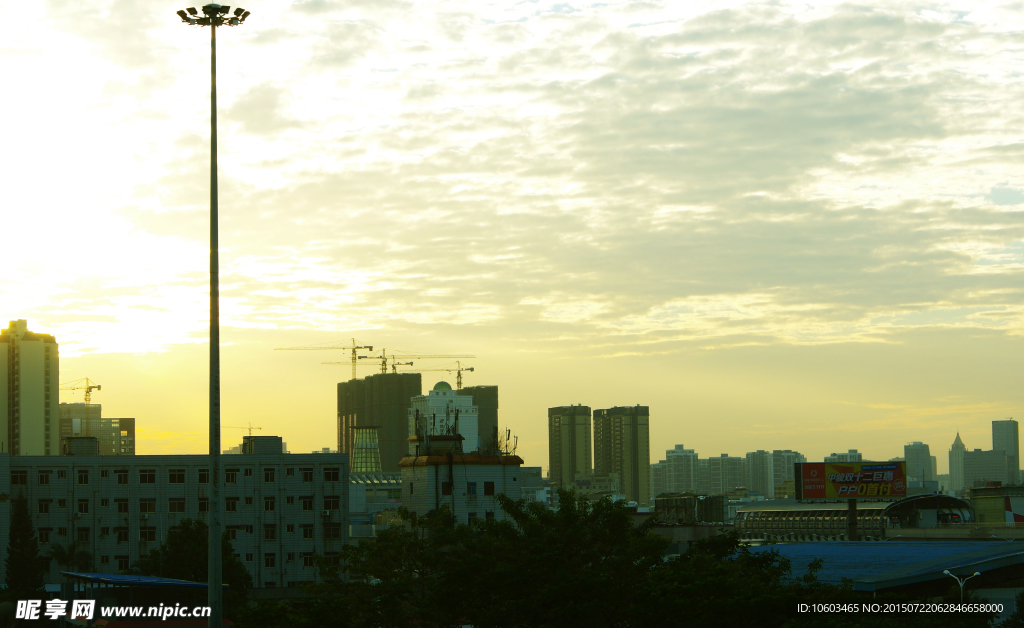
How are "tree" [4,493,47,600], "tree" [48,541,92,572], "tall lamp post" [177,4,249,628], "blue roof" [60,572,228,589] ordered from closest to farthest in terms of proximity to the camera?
"tall lamp post" [177,4,249,628] → "blue roof" [60,572,228,589] → "tree" [4,493,47,600] → "tree" [48,541,92,572]

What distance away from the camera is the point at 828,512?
5851 inches

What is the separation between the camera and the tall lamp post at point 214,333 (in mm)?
36219

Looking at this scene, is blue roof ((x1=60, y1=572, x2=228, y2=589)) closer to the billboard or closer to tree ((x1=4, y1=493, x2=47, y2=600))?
tree ((x1=4, y1=493, x2=47, y2=600))

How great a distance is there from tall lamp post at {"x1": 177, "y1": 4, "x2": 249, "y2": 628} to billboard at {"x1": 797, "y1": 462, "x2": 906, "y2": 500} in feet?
346

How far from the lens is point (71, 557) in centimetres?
11225

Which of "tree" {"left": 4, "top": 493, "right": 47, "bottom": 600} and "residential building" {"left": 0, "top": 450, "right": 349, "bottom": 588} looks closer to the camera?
"tree" {"left": 4, "top": 493, "right": 47, "bottom": 600}

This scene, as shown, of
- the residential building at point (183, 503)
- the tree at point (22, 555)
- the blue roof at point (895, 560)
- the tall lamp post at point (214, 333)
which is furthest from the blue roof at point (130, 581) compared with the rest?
the residential building at point (183, 503)

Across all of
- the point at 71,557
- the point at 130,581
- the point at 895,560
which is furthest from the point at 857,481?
the point at 130,581

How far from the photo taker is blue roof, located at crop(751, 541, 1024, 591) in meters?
68.4

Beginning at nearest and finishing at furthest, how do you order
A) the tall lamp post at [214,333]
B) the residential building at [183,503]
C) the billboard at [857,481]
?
the tall lamp post at [214,333] < the residential building at [183,503] < the billboard at [857,481]

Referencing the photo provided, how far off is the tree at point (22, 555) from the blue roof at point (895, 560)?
2725 inches

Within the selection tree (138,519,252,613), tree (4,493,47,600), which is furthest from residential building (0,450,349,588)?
tree (138,519,252,613)

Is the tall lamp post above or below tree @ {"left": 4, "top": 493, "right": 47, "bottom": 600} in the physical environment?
above

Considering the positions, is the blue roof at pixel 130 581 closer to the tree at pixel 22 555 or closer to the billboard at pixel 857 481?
the tree at pixel 22 555
